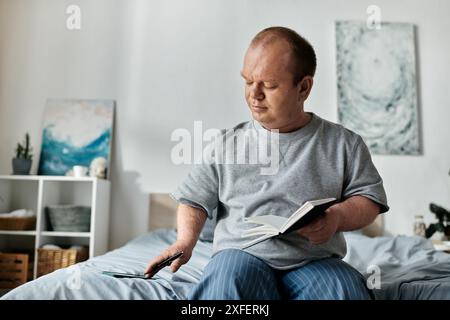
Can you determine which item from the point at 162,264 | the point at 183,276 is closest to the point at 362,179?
the point at 162,264

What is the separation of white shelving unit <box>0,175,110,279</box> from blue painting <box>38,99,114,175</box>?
0.48 feet

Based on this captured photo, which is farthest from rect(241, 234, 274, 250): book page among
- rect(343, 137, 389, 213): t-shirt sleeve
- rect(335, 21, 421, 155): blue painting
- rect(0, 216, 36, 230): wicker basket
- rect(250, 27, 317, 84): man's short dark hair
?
rect(335, 21, 421, 155): blue painting

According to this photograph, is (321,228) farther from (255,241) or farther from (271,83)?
(271,83)

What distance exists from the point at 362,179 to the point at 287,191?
0.63 feet

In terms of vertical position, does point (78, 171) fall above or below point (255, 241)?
above

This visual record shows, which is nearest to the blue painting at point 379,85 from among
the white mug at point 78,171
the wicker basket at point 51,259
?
the white mug at point 78,171

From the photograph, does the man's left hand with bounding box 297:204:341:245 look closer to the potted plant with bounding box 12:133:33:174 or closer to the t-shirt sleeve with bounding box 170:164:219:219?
the t-shirt sleeve with bounding box 170:164:219:219

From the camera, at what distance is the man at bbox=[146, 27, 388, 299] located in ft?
3.36

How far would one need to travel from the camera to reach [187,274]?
1441mm

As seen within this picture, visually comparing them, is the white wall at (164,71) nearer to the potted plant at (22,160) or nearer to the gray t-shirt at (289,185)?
the potted plant at (22,160)

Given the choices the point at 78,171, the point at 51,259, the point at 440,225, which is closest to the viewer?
the point at 440,225

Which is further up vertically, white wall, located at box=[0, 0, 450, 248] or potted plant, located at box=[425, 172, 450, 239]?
white wall, located at box=[0, 0, 450, 248]

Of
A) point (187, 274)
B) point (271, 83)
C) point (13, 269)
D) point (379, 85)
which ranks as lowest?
point (13, 269)
